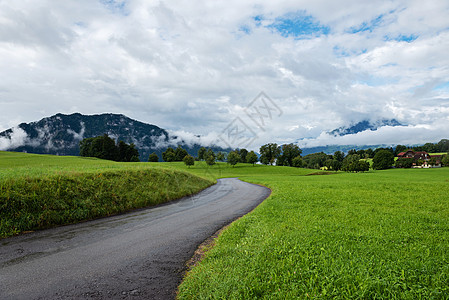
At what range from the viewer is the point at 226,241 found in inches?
297

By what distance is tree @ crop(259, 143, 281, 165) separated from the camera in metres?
113

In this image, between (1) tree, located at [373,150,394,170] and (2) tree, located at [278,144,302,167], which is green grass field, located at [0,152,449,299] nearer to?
(1) tree, located at [373,150,394,170]

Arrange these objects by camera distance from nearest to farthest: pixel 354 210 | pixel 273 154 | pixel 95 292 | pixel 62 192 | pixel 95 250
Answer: pixel 95 292, pixel 95 250, pixel 354 210, pixel 62 192, pixel 273 154

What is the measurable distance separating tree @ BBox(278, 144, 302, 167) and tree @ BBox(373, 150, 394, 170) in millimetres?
36094

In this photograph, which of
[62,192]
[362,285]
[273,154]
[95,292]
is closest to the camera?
[362,285]

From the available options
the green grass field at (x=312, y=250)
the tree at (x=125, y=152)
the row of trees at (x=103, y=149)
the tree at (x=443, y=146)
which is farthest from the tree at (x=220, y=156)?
the tree at (x=443, y=146)

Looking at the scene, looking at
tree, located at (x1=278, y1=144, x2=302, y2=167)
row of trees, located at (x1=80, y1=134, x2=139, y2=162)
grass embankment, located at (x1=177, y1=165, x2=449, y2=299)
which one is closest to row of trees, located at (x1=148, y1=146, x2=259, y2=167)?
row of trees, located at (x1=80, y1=134, x2=139, y2=162)

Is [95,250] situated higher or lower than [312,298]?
lower

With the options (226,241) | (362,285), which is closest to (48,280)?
(226,241)

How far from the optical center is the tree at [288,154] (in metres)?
121

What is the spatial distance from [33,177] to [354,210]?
16750 mm

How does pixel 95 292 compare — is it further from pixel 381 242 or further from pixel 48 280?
pixel 381 242

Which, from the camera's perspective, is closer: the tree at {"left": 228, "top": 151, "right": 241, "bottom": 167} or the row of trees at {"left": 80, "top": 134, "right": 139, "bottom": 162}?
the row of trees at {"left": 80, "top": 134, "right": 139, "bottom": 162}

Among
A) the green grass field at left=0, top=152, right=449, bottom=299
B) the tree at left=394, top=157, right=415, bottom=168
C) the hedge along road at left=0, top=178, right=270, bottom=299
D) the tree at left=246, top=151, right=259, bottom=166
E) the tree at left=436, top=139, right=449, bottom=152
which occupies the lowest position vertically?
the hedge along road at left=0, top=178, right=270, bottom=299
